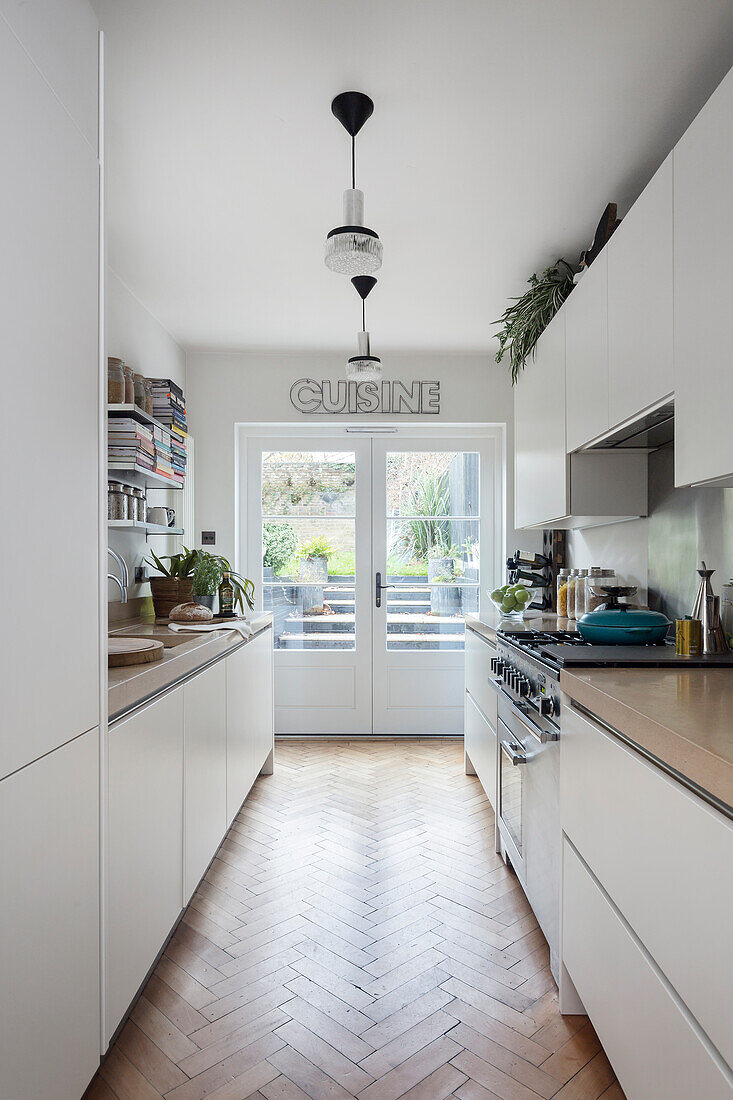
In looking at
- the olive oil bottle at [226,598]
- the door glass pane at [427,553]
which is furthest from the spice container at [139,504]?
the door glass pane at [427,553]

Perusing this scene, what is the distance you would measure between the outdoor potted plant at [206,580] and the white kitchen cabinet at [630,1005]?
7.47 ft

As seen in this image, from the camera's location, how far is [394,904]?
248 cm

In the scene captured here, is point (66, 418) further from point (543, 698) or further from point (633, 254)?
point (633, 254)

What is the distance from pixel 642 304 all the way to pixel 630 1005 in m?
1.65

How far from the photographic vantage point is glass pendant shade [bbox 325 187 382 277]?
200 centimetres

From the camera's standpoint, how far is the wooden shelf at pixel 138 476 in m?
2.90

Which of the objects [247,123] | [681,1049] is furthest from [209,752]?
[247,123]

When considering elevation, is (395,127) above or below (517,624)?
above

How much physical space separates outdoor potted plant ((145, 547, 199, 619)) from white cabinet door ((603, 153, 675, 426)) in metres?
2.24

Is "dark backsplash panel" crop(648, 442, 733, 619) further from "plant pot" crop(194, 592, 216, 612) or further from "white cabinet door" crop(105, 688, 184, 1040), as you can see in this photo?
"plant pot" crop(194, 592, 216, 612)

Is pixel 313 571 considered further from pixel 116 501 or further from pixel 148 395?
pixel 116 501

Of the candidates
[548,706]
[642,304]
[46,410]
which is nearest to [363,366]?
[642,304]

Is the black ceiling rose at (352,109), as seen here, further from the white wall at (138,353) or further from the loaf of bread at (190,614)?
the loaf of bread at (190,614)

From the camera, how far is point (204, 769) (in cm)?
242
